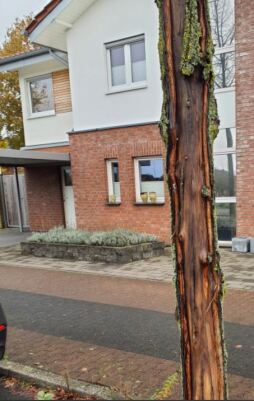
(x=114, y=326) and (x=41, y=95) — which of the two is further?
(x=41, y=95)

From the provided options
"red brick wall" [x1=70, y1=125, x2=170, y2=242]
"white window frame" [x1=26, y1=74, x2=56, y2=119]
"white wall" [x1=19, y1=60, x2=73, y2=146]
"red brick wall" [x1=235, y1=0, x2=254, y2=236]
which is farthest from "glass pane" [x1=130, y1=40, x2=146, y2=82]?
"white window frame" [x1=26, y1=74, x2=56, y2=119]

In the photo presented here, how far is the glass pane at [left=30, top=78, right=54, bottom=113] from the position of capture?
549 inches

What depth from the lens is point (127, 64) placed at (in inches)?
433

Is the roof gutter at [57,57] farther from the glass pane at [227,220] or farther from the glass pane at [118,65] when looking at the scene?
the glass pane at [227,220]

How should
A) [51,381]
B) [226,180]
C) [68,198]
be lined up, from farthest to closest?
[68,198] < [226,180] < [51,381]

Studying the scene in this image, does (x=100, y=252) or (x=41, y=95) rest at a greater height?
(x=41, y=95)

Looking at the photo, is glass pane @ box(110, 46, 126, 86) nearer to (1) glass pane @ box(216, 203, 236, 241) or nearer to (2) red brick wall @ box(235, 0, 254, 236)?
(2) red brick wall @ box(235, 0, 254, 236)

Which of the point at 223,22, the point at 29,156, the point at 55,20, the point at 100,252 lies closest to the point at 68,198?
the point at 29,156

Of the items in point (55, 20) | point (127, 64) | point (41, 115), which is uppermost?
point (55, 20)

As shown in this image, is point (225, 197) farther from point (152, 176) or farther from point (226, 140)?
point (152, 176)

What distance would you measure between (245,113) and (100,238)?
4382 mm

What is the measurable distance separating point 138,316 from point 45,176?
9520 mm

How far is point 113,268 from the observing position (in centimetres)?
865

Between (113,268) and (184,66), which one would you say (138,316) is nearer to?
(113,268)
